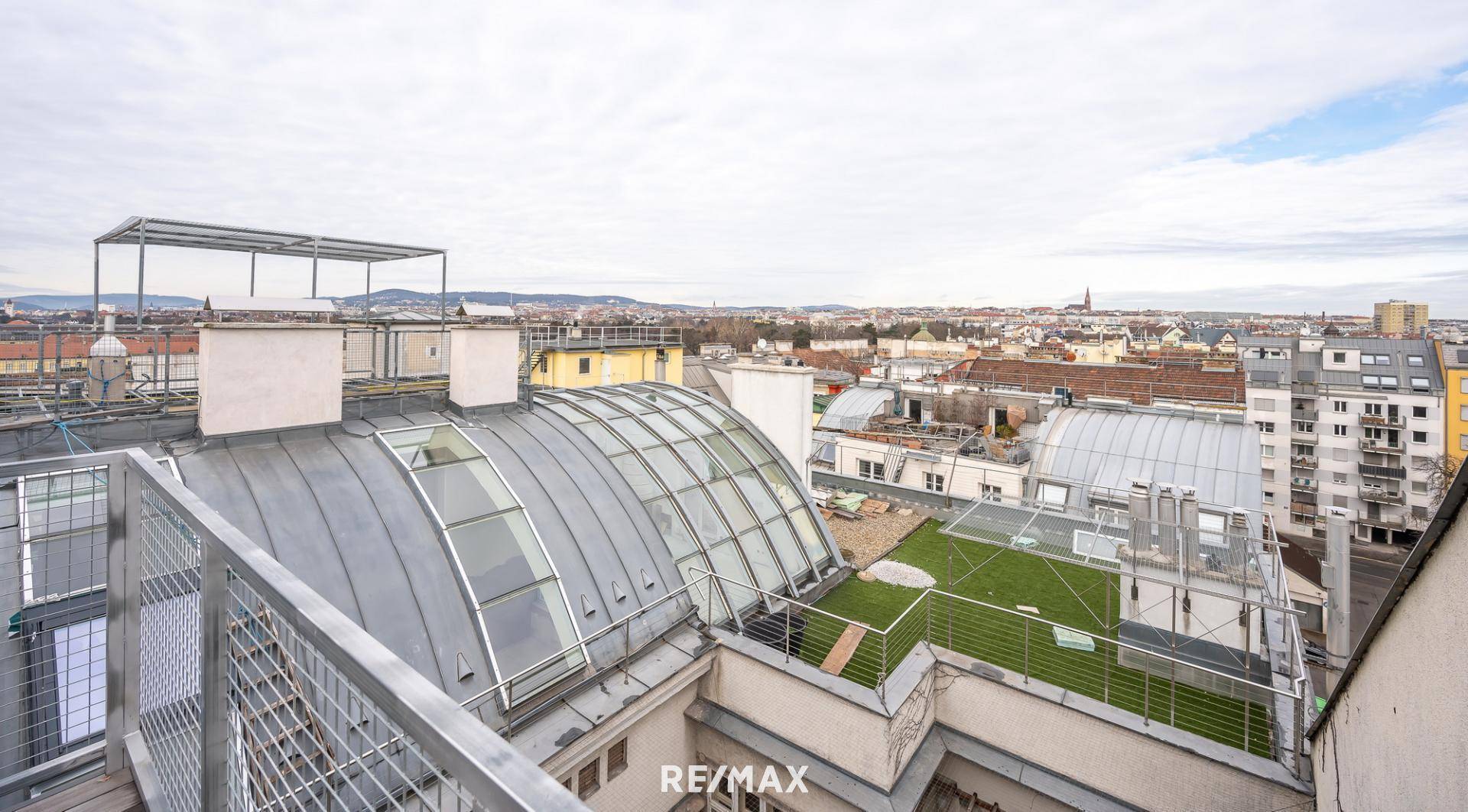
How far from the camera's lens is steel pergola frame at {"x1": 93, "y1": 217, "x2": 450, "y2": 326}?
392 inches

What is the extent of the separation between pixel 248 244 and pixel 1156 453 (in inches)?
1057

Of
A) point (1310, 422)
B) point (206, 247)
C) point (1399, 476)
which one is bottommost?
point (1399, 476)

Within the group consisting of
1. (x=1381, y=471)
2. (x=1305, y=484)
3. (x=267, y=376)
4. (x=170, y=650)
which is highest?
(x=267, y=376)

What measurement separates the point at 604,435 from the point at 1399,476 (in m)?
65.1

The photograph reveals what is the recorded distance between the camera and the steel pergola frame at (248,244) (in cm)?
996

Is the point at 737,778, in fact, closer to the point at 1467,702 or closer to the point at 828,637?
the point at 828,637

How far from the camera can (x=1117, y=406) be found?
1073 inches

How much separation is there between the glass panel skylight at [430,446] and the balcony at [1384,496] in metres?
66.8

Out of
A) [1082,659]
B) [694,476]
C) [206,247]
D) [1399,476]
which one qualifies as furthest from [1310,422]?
[206,247]

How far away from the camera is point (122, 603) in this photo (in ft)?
10.9

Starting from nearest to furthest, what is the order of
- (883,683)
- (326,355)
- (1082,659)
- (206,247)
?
(883,683), (326,355), (1082,659), (206,247)

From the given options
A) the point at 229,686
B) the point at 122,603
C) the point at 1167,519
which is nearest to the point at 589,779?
the point at 122,603

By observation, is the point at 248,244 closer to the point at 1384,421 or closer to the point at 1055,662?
the point at 1055,662

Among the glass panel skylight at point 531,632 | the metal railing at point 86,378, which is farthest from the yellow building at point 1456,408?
the metal railing at point 86,378
